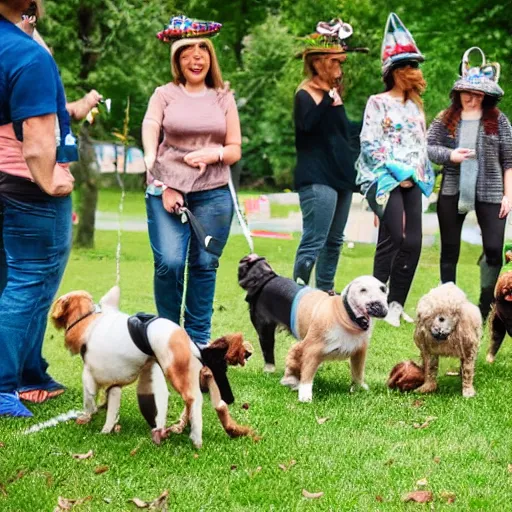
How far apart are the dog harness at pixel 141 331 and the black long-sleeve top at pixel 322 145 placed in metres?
3.25

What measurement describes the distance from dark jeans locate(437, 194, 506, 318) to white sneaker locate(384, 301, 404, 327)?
481mm

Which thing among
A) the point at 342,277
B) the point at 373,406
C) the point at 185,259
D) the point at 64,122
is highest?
the point at 64,122

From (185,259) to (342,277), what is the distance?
815 centimetres

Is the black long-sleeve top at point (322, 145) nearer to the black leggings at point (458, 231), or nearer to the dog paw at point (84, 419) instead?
the black leggings at point (458, 231)

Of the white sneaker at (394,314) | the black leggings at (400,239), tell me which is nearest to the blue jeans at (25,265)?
the black leggings at (400,239)

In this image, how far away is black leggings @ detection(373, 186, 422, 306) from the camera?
823 cm

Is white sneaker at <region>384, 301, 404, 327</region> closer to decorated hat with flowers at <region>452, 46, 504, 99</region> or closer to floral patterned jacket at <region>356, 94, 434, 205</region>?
floral patterned jacket at <region>356, 94, 434, 205</region>

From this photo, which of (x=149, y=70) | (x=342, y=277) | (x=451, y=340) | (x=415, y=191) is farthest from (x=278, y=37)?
(x=451, y=340)

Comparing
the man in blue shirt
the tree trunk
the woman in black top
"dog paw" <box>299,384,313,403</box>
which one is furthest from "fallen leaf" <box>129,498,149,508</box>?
the tree trunk

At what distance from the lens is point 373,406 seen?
605cm

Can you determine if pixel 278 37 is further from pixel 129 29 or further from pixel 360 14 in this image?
pixel 129 29

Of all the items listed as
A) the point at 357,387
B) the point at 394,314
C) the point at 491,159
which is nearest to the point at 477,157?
the point at 491,159

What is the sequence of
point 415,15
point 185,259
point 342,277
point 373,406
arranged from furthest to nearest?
1. point 415,15
2. point 342,277
3. point 185,259
4. point 373,406

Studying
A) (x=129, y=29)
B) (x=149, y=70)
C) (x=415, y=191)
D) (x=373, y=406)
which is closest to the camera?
(x=373, y=406)
